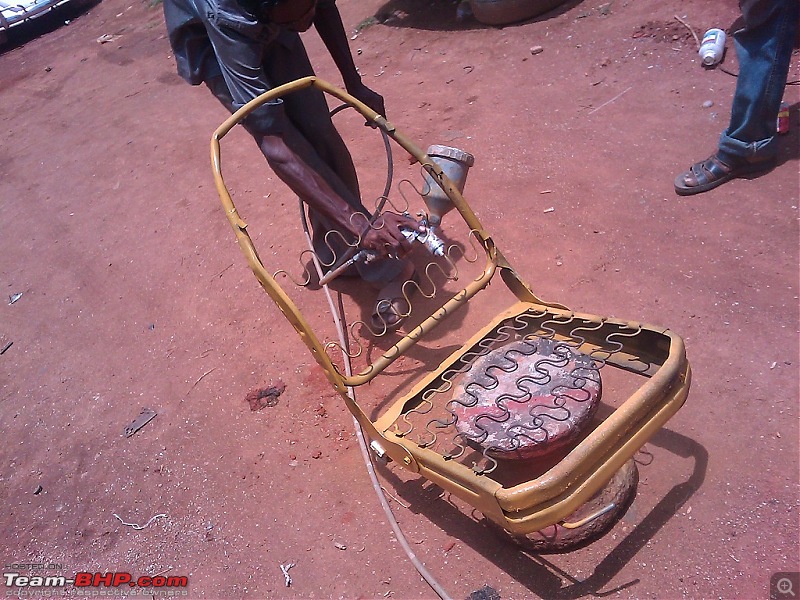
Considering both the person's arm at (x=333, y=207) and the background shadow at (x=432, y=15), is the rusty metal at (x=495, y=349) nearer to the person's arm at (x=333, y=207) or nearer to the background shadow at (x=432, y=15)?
the person's arm at (x=333, y=207)

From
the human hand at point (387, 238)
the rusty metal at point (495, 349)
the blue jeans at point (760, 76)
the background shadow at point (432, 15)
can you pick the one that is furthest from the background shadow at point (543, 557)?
the background shadow at point (432, 15)

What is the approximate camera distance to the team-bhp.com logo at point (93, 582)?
254 centimetres

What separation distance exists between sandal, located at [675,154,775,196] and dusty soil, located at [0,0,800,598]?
8cm

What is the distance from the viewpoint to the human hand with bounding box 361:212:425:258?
8.21 feet

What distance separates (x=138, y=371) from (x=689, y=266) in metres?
2.79

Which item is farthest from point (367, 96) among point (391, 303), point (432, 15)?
point (432, 15)

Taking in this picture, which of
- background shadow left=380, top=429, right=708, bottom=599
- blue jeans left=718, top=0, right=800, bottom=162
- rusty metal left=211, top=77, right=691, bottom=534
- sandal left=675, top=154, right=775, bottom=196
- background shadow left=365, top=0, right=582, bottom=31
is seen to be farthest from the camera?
background shadow left=365, top=0, right=582, bottom=31

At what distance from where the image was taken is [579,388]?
7.13 ft

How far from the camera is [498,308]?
3.19m

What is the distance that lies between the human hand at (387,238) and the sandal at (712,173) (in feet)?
5.52

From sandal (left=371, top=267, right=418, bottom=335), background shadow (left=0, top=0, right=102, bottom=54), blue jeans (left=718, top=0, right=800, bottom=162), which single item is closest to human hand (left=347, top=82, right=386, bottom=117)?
sandal (left=371, top=267, right=418, bottom=335)

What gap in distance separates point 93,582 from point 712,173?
3390mm

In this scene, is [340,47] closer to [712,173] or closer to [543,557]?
[712,173]

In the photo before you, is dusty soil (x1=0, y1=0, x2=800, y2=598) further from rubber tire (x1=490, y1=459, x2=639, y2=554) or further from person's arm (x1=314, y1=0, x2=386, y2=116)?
person's arm (x1=314, y1=0, x2=386, y2=116)
